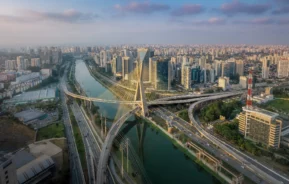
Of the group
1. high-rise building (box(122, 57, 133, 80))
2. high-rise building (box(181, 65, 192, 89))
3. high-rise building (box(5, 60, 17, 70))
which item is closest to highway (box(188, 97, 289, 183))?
high-rise building (box(181, 65, 192, 89))

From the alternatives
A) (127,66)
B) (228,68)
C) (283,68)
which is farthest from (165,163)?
(283,68)

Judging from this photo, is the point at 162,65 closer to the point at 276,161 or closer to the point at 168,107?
the point at 168,107

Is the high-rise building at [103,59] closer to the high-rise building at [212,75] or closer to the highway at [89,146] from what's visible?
the high-rise building at [212,75]

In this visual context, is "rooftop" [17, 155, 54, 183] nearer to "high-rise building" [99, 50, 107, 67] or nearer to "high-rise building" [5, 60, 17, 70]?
"high-rise building" [5, 60, 17, 70]

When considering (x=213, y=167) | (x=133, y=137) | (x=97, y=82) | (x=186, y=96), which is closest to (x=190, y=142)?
(x=213, y=167)

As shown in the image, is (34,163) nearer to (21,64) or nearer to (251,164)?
(251,164)

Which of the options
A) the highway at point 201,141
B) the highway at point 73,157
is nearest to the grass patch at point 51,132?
the highway at point 73,157
